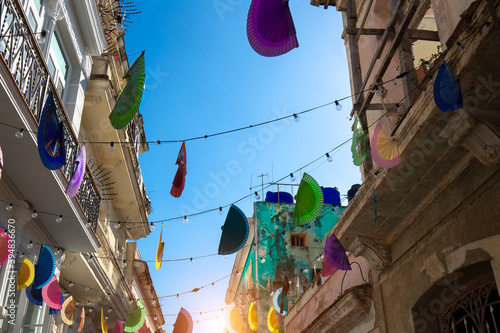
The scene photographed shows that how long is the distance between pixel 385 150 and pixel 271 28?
1972mm

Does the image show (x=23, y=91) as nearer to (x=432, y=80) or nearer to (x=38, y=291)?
(x=38, y=291)

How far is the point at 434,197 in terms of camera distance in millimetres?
6148

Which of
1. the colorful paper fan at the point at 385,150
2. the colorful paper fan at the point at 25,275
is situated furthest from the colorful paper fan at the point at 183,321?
the colorful paper fan at the point at 385,150

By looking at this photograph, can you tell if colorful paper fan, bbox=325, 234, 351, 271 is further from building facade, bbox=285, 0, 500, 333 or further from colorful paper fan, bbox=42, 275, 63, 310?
colorful paper fan, bbox=42, 275, 63, 310

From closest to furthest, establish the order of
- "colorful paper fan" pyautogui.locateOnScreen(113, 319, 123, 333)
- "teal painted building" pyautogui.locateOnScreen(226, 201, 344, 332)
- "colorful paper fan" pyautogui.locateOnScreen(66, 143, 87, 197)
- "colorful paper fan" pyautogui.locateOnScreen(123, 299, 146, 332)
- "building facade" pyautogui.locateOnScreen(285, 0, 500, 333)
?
"building facade" pyautogui.locateOnScreen(285, 0, 500, 333)
"colorful paper fan" pyautogui.locateOnScreen(66, 143, 87, 197)
"colorful paper fan" pyautogui.locateOnScreen(123, 299, 146, 332)
"colorful paper fan" pyautogui.locateOnScreen(113, 319, 123, 333)
"teal painted building" pyautogui.locateOnScreen(226, 201, 344, 332)

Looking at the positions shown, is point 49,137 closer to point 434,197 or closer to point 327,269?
point 434,197

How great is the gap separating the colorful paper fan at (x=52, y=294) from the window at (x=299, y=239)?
15.5 metres

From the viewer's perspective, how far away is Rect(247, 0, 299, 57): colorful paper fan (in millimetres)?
5977

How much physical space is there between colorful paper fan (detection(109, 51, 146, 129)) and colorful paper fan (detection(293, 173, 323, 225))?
3141 mm

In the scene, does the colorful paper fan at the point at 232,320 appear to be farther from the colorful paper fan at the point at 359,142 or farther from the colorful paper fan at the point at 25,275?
the colorful paper fan at the point at 359,142

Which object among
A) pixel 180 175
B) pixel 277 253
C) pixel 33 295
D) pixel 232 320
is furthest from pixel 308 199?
pixel 277 253

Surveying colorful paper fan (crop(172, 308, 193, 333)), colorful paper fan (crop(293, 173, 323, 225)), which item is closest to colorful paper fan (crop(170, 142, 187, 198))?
colorful paper fan (crop(293, 173, 323, 225))

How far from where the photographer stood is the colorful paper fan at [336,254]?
26.8ft

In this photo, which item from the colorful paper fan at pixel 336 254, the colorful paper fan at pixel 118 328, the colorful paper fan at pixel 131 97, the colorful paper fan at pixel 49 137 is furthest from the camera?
the colorful paper fan at pixel 118 328
